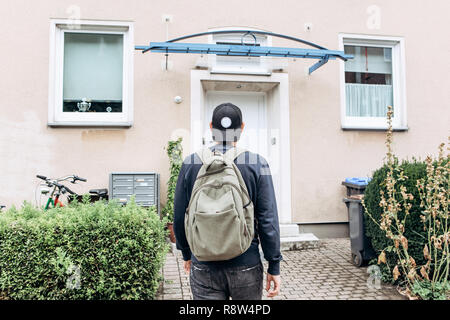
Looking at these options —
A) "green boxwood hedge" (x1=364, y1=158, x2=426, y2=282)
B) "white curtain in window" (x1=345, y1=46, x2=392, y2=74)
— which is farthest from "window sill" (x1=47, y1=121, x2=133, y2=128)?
"white curtain in window" (x1=345, y1=46, x2=392, y2=74)

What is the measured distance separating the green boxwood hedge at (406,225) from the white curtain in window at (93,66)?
465 cm

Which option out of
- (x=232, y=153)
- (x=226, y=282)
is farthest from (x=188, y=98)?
(x=226, y=282)

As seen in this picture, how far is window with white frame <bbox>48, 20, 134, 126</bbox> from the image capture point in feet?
19.6

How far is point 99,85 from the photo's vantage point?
618 centimetres

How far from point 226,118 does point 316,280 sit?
118 inches

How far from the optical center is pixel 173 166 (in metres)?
5.71

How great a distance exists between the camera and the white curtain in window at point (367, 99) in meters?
6.71

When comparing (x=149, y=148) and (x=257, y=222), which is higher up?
(x=149, y=148)

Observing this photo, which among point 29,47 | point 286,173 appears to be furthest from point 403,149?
point 29,47

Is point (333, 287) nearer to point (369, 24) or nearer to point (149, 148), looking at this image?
point (149, 148)

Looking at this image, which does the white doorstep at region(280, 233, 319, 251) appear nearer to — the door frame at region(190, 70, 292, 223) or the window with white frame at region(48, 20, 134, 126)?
the door frame at region(190, 70, 292, 223)

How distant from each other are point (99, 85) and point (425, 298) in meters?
5.99

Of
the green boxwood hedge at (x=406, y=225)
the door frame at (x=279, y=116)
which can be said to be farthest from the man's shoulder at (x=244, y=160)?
Answer: the door frame at (x=279, y=116)
